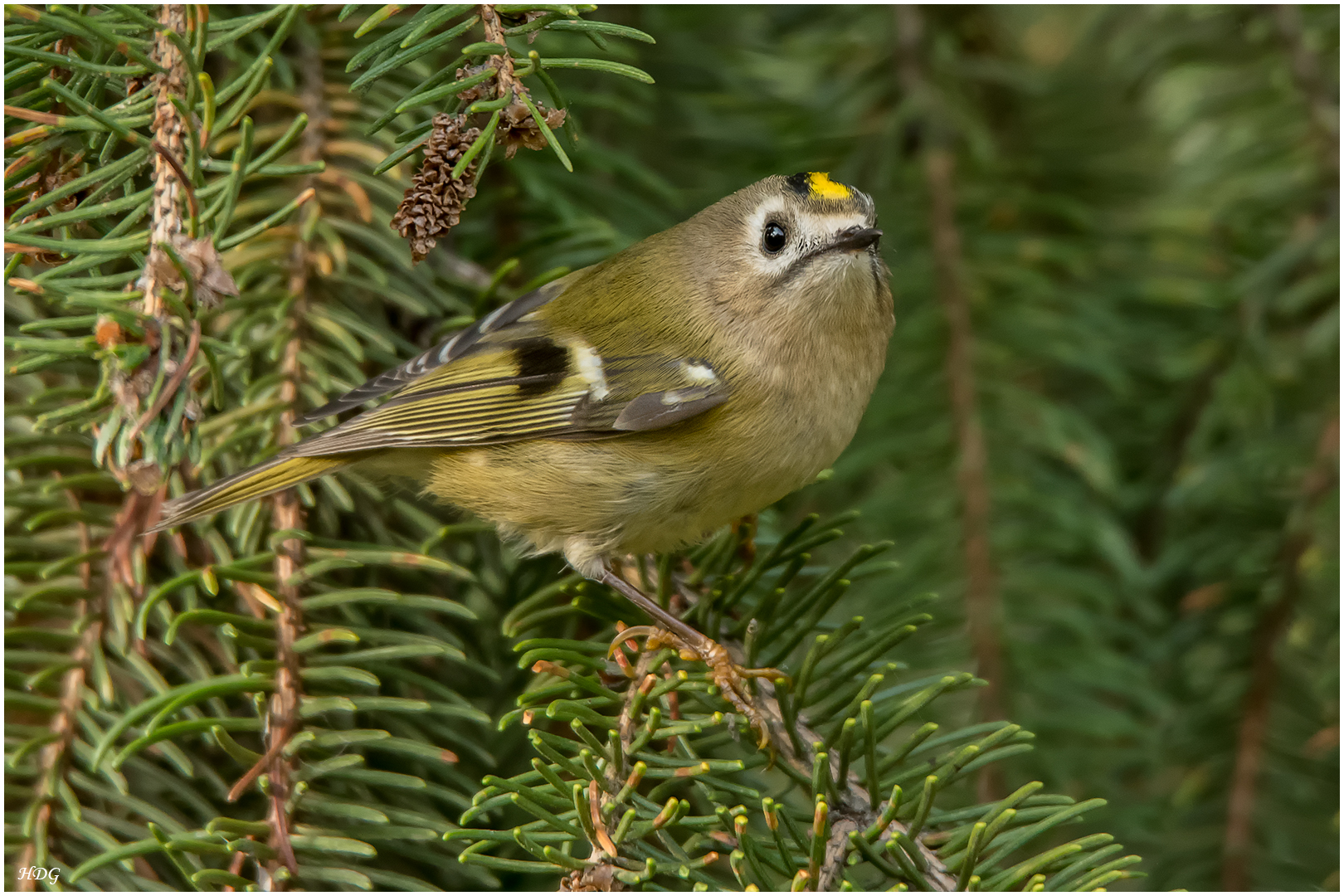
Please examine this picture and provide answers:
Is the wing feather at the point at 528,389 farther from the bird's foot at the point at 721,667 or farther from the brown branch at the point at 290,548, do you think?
the bird's foot at the point at 721,667

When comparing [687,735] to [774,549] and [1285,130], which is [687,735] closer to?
[774,549]

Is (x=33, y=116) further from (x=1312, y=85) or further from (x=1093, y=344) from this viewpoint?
(x=1312, y=85)

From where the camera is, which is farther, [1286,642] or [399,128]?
[1286,642]

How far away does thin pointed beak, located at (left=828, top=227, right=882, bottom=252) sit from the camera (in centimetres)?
157

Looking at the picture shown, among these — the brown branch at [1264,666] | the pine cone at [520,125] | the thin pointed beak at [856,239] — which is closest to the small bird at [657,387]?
the thin pointed beak at [856,239]

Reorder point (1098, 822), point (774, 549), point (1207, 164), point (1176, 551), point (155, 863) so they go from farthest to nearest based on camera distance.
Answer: point (1207, 164) → point (1176, 551) → point (1098, 822) → point (774, 549) → point (155, 863)

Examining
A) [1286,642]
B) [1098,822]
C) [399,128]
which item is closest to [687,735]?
[1098,822]

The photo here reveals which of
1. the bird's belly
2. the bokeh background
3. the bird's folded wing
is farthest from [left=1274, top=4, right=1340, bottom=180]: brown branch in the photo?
the bird's folded wing

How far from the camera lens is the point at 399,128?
1481 millimetres

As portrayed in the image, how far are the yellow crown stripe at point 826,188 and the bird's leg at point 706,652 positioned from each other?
0.66 metres

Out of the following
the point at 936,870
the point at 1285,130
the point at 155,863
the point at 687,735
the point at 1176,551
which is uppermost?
the point at 1285,130

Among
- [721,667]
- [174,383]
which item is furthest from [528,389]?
[174,383]

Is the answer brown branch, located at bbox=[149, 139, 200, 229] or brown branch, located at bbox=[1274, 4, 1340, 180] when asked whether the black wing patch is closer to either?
brown branch, located at bbox=[149, 139, 200, 229]

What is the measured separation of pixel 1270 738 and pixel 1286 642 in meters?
0.15
